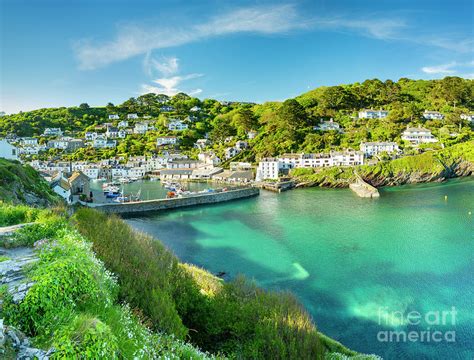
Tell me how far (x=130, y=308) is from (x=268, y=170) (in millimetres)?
50551

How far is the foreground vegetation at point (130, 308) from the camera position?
11.4 ft

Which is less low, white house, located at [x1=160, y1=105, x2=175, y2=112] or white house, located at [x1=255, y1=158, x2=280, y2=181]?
white house, located at [x1=160, y1=105, x2=175, y2=112]

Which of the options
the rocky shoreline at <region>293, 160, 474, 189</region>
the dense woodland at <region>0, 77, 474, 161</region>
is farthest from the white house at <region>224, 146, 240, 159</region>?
the rocky shoreline at <region>293, 160, 474, 189</region>

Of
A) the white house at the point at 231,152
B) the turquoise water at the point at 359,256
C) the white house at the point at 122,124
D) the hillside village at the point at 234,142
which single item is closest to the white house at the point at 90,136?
the hillside village at the point at 234,142

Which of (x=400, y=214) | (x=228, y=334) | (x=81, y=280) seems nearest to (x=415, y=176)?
(x=400, y=214)

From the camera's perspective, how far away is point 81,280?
4.18 meters

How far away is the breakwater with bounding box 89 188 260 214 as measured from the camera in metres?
33.6

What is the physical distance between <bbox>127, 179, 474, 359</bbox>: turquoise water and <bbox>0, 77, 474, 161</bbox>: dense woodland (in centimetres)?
3054

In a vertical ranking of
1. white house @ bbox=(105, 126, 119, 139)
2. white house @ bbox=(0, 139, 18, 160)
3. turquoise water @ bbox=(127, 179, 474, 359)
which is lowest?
turquoise water @ bbox=(127, 179, 474, 359)

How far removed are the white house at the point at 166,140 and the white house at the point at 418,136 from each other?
187 feet

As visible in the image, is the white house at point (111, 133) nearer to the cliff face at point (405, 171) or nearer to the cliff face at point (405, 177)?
the cliff face at point (405, 171)

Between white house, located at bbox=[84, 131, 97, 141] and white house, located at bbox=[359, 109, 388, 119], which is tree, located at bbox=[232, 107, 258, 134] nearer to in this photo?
white house, located at bbox=[359, 109, 388, 119]

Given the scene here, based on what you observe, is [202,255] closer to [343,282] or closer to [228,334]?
[343,282]

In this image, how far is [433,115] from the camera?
70.5 m
